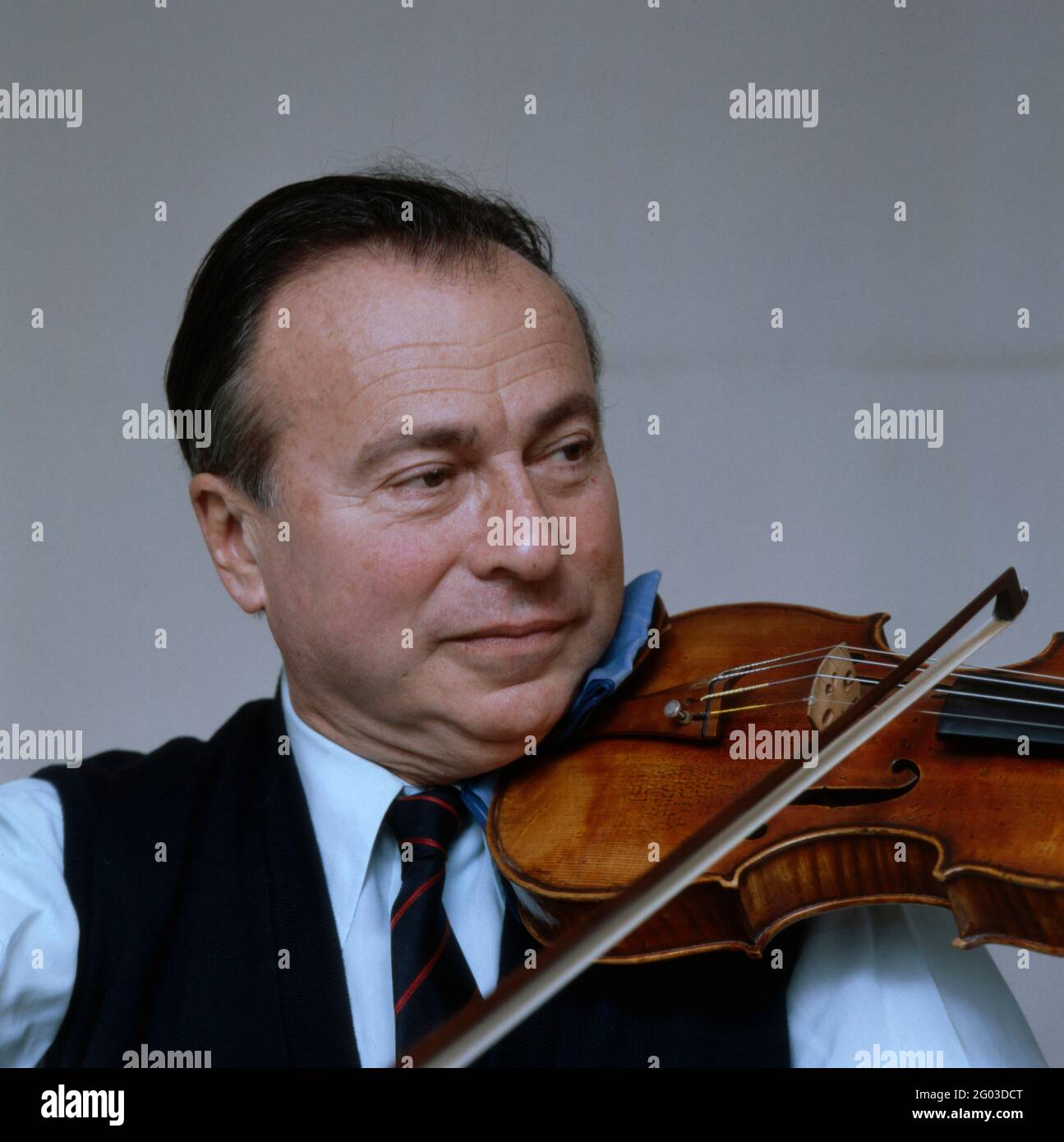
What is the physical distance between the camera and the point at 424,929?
1.00 metres

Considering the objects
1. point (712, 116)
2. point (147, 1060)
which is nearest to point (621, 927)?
point (147, 1060)

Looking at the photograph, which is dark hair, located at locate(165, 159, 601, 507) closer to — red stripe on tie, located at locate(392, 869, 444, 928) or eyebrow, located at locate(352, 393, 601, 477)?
eyebrow, located at locate(352, 393, 601, 477)

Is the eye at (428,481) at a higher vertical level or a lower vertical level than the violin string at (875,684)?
higher

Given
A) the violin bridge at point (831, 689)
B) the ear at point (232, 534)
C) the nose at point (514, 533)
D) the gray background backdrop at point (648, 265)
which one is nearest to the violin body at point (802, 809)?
the violin bridge at point (831, 689)

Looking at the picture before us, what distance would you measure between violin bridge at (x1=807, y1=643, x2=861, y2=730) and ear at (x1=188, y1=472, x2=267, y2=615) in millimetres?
432

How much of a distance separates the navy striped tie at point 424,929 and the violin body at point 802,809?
0.05 metres

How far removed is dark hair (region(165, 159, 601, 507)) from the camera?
43.3 inches

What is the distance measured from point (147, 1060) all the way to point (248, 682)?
81cm

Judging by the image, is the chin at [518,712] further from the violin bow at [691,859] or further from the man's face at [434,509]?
the violin bow at [691,859]

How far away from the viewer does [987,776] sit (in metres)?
0.93

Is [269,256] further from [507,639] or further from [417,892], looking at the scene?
[417,892]

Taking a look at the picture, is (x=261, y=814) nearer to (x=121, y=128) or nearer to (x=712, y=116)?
(x=121, y=128)

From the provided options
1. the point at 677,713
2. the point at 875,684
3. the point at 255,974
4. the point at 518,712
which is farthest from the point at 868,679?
the point at 255,974

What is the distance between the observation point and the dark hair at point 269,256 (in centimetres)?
110
